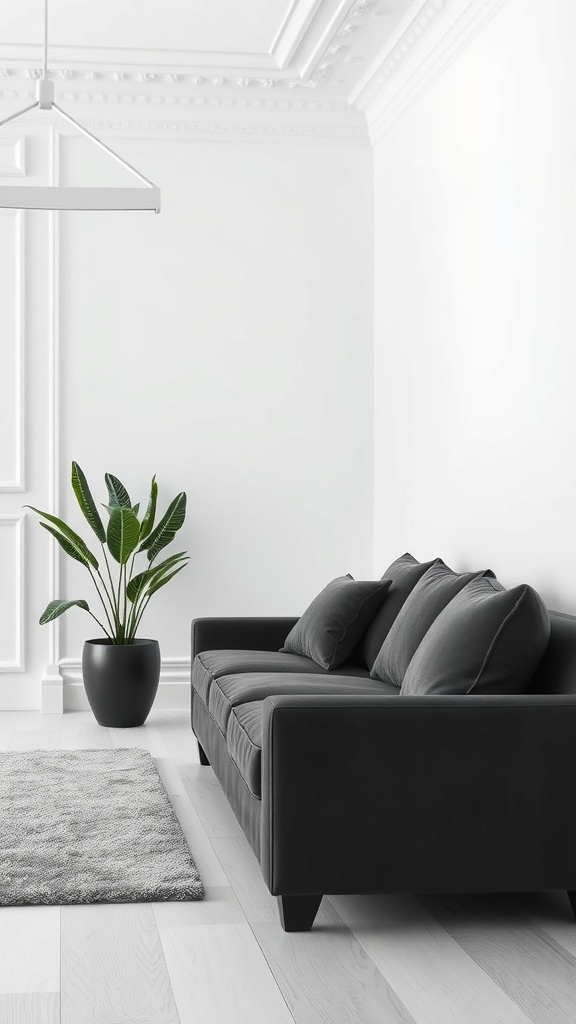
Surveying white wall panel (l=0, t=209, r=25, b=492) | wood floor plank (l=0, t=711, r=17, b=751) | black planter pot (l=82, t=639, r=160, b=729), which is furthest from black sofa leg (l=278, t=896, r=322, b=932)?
white wall panel (l=0, t=209, r=25, b=492)

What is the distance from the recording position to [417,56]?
4660mm

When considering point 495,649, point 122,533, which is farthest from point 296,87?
point 495,649

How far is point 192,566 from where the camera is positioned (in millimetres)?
5477

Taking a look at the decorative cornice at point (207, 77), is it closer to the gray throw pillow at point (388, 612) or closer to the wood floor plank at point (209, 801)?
the gray throw pillow at point (388, 612)

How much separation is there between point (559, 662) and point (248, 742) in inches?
32.3

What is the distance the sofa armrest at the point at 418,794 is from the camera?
2469 mm

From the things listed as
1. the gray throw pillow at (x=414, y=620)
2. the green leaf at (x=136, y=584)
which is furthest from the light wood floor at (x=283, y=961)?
the green leaf at (x=136, y=584)

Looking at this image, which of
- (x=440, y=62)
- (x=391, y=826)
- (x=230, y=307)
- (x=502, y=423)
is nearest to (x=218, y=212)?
(x=230, y=307)

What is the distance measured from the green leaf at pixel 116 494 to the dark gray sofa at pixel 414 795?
2637 millimetres

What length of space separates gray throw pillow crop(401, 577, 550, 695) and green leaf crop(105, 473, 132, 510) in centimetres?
256

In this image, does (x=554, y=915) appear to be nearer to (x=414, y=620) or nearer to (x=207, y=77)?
(x=414, y=620)

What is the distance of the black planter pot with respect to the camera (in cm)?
491

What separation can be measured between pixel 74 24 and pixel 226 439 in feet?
6.58

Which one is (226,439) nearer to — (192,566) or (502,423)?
(192,566)
